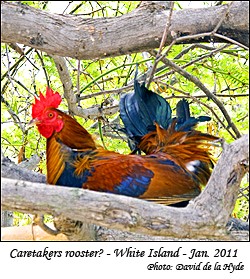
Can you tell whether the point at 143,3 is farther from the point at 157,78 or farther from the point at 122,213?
the point at 122,213

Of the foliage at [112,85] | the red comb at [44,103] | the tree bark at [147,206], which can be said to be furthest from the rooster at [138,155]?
the tree bark at [147,206]

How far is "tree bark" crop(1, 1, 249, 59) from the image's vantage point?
1408 mm

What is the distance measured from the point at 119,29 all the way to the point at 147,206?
0.53 meters

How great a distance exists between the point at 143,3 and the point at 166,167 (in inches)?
16.4

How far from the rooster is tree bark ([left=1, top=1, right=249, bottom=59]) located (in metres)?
0.22

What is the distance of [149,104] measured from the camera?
5.82 ft

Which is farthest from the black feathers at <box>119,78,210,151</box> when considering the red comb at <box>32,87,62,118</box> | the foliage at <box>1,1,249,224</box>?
the red comb at <box>32,87,62,118</box>

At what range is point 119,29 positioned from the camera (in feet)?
4.81

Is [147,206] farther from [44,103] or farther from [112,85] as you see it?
[112,85]

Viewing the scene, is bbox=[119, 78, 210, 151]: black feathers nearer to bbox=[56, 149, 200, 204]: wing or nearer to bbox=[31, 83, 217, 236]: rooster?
bbox=[31, 83, 217, 236]: rooster

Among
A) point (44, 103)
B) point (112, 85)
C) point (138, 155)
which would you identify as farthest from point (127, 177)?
point (112, 85)

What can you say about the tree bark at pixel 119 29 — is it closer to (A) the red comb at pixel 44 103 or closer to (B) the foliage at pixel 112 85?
(A) the red comb at pixel 44 103

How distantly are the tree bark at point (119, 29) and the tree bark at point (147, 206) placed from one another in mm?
400
